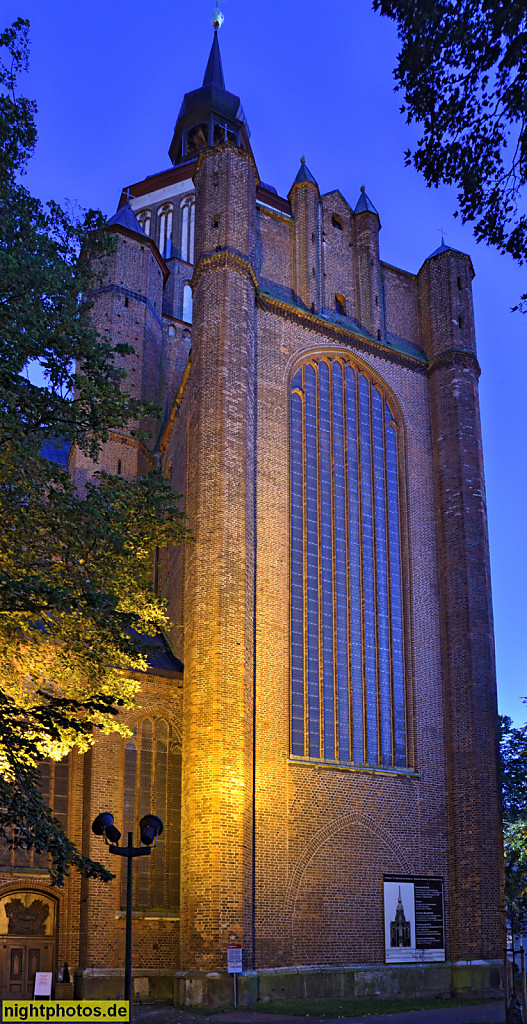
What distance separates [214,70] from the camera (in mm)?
51531

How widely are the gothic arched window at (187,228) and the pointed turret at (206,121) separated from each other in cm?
470

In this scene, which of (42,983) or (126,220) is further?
(126,220)

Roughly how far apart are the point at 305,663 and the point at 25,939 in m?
8.68

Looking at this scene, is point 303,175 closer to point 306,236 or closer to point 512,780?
point 306,236

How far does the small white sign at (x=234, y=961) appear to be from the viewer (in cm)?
1892

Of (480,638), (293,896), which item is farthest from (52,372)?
(480,638)

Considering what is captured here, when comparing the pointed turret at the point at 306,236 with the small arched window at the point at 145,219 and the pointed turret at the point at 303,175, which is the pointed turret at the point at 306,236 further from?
the small arched window at the point at 145,219

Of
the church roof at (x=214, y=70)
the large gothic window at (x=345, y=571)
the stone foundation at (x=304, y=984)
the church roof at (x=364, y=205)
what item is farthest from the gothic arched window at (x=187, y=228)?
the stone foundation at (x=304, y=984)

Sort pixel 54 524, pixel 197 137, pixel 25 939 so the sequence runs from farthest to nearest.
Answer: pixel 197 137, pixel 25 939, pixel 54 524

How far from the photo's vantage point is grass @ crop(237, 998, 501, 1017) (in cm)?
1908

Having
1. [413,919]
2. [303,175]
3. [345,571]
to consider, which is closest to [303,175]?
[303,175]

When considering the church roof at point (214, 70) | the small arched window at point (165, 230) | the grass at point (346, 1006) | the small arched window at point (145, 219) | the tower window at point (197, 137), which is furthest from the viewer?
the church roof at point (214, 70)

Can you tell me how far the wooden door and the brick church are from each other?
5 centimetres

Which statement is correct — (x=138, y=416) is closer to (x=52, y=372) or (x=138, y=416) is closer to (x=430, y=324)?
(x=52, y=372)
